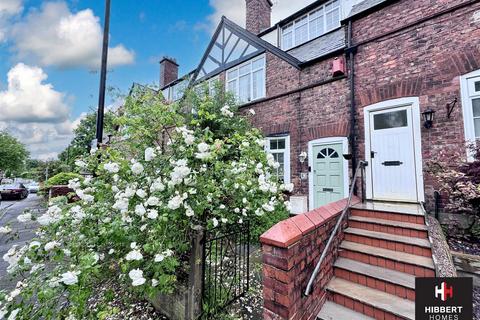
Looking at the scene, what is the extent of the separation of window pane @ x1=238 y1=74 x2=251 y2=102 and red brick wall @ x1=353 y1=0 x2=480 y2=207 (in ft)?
13.6

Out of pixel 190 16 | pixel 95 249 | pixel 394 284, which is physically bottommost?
pixel 394 284

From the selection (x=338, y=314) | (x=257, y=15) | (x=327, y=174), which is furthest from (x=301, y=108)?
(x=257, y=15)

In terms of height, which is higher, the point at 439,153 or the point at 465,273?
the point at 439,153

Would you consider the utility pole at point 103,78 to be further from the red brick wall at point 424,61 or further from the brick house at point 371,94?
the red brick wall at point 424,61

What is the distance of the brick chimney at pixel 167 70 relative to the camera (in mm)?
15400

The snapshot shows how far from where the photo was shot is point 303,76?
706 centimetres

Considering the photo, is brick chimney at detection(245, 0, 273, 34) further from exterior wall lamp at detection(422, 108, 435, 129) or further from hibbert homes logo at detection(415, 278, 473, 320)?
hibbert homes logo at detection(415, 278, 473, 320)

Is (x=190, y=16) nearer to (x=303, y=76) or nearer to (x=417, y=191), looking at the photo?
(x=303, y=76)

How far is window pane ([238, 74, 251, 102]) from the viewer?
8898 mm

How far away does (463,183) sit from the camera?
142 inches

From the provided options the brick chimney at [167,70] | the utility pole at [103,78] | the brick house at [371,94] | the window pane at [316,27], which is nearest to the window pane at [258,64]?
the brick house at [371,94]

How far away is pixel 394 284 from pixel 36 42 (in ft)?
29.9

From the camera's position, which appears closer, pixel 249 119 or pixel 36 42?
pixel 36 42

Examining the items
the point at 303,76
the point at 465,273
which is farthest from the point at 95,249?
the point at 303,76
